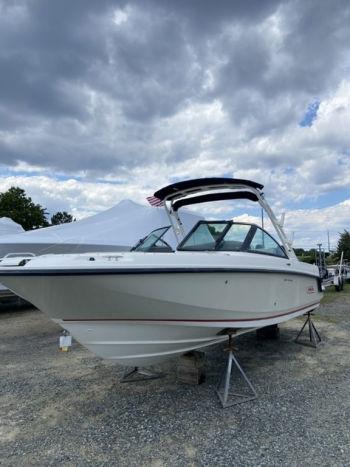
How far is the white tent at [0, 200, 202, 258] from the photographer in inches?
383

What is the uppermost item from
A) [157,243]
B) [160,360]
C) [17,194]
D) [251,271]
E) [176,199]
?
[17,194]

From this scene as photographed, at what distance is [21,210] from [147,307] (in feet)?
98.9

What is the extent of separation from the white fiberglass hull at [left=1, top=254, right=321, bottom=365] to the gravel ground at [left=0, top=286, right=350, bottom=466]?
60 cm

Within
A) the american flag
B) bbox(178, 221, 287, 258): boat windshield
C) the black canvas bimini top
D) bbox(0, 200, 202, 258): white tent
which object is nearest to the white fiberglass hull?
bbox(178, 221, 287, 258): boat windshield

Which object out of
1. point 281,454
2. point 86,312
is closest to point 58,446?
point 86,312

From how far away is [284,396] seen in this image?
12.7ft

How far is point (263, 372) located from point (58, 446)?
9.23ft

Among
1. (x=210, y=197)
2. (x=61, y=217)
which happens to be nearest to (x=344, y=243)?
(x=210, y=197)

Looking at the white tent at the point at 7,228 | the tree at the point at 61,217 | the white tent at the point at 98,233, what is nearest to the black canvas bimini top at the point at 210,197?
the white tent at the point at 98,233

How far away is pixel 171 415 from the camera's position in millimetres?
3510

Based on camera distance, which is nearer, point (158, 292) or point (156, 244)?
point (158, 292)

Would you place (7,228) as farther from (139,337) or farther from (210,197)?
(139,337)

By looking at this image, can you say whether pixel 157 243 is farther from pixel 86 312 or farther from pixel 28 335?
pixel 28 335

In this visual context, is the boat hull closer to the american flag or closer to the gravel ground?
the gravel ground
